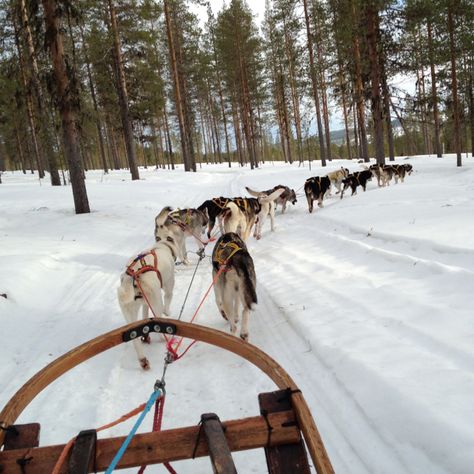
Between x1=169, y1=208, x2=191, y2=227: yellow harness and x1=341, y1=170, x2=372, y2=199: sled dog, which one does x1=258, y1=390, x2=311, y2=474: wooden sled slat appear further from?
x1=341, y1=170, x2=372, y2=199: sled dog

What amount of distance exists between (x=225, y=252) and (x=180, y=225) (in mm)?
3221

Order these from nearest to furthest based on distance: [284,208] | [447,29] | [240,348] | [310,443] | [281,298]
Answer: [310,443] < [240,348] < [281,298] < [284,208] < [447,29]

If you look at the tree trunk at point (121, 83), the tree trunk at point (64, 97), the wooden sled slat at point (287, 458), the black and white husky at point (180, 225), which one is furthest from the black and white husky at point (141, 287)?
the tree trunk at point (121, 83)

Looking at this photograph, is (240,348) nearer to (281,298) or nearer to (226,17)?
(281,298)

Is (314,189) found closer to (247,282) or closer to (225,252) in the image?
(225,252)

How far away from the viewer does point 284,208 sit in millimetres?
12211

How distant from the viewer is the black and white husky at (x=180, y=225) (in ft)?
22.5

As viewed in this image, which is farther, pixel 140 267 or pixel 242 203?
pixel 242 203

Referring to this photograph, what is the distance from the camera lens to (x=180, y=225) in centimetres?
708

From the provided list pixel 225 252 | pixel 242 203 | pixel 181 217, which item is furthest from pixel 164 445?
pixel 242 203

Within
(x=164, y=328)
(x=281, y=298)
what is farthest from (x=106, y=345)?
(x=281, y=298)

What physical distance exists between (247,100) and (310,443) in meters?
33.7

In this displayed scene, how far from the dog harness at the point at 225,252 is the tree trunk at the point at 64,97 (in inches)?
333

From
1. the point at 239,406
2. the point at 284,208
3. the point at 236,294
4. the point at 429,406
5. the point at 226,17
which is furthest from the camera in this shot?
the point at 226,17
